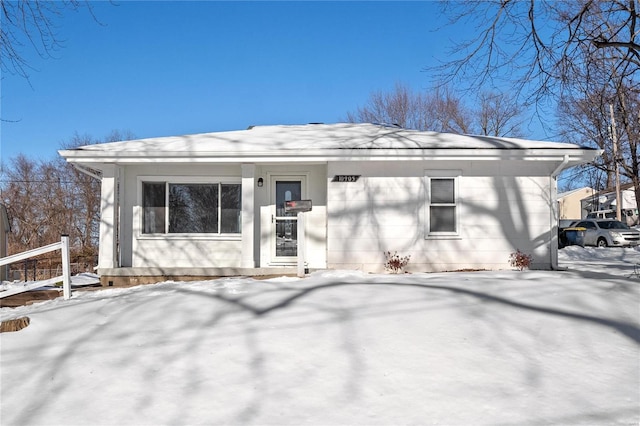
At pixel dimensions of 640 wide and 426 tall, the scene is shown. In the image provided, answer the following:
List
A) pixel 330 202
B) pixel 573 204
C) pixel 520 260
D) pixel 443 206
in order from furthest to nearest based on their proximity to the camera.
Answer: pixel 573 204
pixel 443 206
pixel 330 202
pixel 520 260

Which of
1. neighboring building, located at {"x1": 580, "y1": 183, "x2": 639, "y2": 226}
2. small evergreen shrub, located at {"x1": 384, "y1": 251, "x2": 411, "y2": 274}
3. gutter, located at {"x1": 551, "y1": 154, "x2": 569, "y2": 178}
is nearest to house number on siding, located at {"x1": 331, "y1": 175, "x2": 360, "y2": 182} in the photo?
small evergreen shrub, located at {"x1": 384, "y1": 251, "x2": 411, "y2": 274}

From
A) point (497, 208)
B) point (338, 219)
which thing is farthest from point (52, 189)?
point (497, 208)

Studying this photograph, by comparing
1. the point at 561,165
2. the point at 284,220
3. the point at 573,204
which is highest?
the point at 573,204

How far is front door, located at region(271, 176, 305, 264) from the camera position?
10.9 meters

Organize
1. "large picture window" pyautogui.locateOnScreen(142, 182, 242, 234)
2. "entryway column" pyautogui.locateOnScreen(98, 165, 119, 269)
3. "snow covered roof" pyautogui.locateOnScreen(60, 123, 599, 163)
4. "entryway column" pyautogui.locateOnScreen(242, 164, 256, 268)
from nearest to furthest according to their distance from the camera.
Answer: "snow covered roof" pyautogui.locateOnScreen(60, 123, 599, 163), "entryway column" pyautogui.locateOnScreen(98, 165, 119, 269), "entryway column" pyautogui.locateOnScreen(242, 164, 256, 268), "large picture window" pyautogui.locateOnScreen(142, 182, 242, 234)

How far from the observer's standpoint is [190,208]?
1089 centimetres

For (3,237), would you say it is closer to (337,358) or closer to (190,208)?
(190,208)

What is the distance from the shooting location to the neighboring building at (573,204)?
5419cm

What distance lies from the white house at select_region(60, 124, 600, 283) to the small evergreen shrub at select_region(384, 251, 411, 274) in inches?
5.4

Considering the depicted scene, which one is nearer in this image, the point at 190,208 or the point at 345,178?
the point at 345,178

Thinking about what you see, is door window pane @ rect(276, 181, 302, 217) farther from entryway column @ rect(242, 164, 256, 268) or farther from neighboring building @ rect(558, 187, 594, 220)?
neighboring building @ rect(558, 187, 594, 220)

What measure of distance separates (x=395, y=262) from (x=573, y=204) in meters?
52.5

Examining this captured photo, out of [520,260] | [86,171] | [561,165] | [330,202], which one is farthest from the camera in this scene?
[86,171]

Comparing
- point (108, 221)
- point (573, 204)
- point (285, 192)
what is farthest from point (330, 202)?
point (573, 204)
